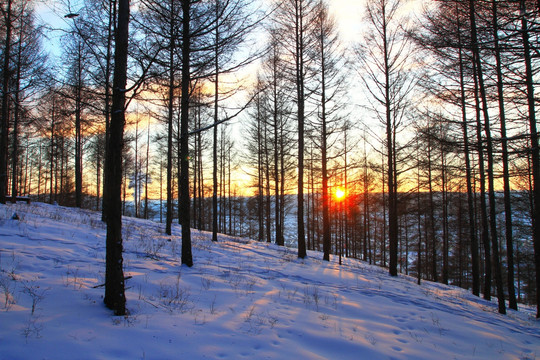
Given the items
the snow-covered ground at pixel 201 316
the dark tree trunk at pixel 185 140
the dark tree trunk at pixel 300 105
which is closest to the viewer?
the snow-covered ground at pixel 201 316

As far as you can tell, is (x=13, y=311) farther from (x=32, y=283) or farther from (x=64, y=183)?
(x=64, y=183)

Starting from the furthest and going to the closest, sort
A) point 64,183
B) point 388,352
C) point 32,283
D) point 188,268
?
point 64,183 < point 188,268 < point 32,283 < point 388,352

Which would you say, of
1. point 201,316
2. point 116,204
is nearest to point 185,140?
point 116,204

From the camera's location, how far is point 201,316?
4086 mm

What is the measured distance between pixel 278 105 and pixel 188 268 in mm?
12330

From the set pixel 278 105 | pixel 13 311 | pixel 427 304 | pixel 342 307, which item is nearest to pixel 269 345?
pixel 342 307

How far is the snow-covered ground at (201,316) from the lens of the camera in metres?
3.08

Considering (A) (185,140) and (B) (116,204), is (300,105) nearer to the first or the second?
(A) (185,140)

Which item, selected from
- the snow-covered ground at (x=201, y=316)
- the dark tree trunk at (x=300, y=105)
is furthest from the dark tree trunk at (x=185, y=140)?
the dark tree trunk at (x=300, y=105)

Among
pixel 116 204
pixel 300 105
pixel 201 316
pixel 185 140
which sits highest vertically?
pixel 300 105

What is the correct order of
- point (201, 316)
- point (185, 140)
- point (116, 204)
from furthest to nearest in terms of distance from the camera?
point (185, 140), point (201, 316), point (116, 204)

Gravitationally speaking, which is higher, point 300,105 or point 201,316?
point 300,105

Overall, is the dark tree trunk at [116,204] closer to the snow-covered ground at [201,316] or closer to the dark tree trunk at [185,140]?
the snow-covered ground at [201,316]

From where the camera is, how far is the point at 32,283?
13.9 feet
